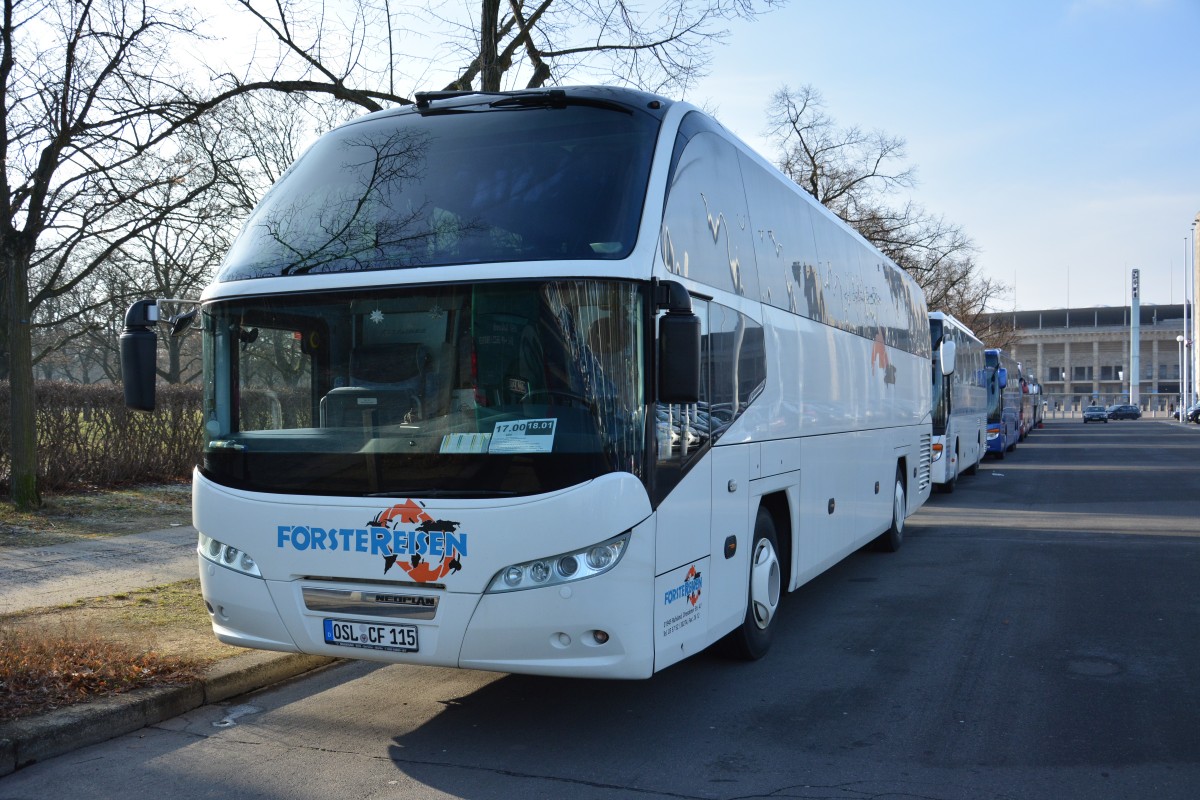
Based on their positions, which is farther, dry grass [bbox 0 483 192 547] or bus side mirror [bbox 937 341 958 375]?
bus side mirror [bbox 937 341 958 375]

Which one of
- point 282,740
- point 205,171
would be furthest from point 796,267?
point 205,171

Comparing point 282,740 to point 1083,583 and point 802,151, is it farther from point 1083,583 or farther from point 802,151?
point 802,151

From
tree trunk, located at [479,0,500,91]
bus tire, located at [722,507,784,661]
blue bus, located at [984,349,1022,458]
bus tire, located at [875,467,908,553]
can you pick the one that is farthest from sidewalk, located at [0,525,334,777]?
blue bus, located at [984,349,1022,458]

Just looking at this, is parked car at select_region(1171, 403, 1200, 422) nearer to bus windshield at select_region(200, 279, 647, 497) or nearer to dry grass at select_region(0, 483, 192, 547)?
dry grass at select_region(0, 483, 192, 547)

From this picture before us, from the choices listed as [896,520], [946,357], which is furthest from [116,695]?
[946,357]

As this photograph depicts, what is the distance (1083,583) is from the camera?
1039 centimetres

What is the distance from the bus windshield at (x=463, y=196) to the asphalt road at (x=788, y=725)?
8.26ft

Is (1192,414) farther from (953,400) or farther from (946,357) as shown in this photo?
(946,357)

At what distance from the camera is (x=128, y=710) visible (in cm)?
578

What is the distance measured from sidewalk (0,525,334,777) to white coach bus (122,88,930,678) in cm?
75

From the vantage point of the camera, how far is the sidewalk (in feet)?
→ 17.6

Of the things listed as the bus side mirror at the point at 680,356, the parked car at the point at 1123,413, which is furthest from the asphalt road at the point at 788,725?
the parked car at the point at 1123,413

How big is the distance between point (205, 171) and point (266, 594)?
10.6m

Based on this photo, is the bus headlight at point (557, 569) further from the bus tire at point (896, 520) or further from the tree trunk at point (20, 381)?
the tree trunk at point (20, 381)
